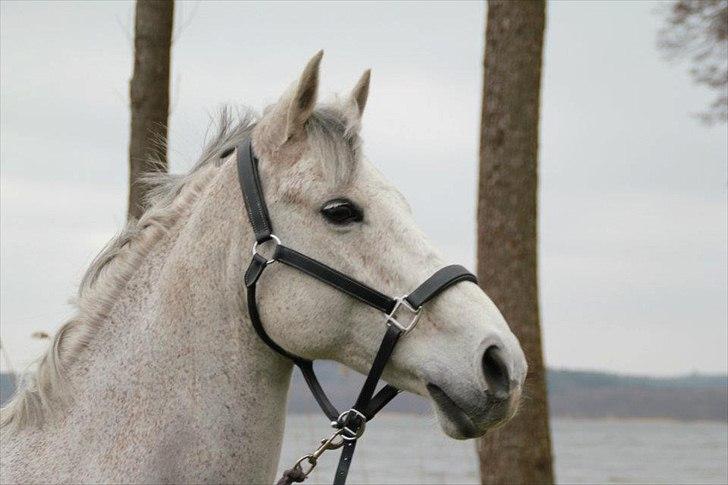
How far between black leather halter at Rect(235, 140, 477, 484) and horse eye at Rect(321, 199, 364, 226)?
0.55 ft

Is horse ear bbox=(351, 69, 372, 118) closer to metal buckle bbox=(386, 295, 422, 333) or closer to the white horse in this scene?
the white horse

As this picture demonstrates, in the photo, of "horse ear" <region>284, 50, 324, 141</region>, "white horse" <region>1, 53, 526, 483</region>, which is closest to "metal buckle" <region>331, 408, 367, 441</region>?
"white horse" <region>1, 53, 526, 483</region>

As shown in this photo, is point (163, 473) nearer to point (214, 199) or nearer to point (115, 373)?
point (115, 373)

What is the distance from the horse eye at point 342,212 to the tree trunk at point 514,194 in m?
3.87

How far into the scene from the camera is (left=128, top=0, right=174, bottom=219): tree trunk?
798cm

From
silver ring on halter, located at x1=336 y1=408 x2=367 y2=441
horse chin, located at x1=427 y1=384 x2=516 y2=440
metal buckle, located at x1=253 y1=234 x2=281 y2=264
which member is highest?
metal buckle, located at x1=253 y1=234 x2=281 y2=264

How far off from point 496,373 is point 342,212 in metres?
0.77

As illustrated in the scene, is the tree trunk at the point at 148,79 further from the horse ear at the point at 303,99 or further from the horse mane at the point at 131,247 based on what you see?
the horse ear at the point at 303,99

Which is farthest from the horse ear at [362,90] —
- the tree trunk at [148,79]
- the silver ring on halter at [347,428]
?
the tree trunk at [148,79]

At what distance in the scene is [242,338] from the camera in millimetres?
3723

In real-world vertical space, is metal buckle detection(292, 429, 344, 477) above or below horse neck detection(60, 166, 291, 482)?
below

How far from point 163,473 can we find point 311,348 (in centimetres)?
66

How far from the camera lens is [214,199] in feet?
12.8

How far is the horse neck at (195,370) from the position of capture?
11.9 ft
